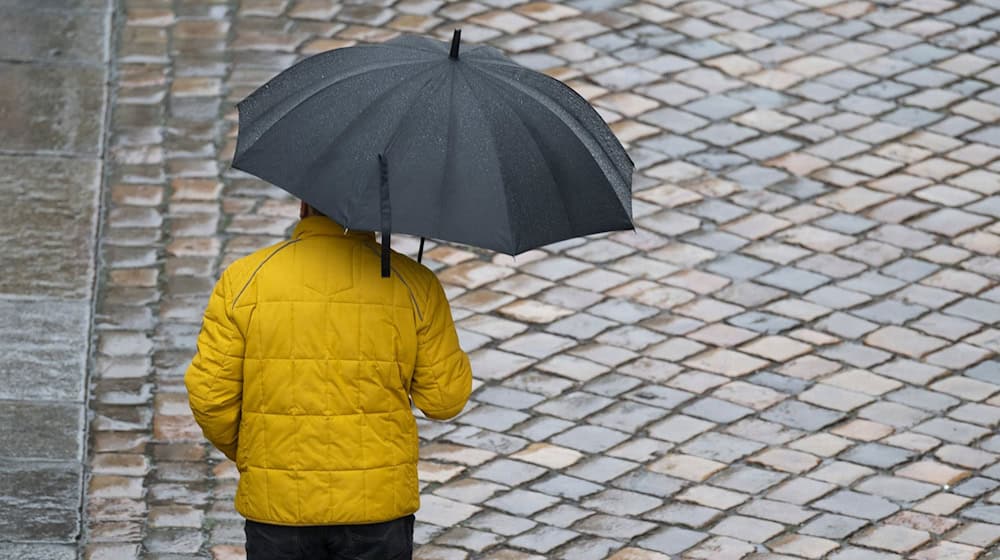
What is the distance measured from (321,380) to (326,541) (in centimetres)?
40

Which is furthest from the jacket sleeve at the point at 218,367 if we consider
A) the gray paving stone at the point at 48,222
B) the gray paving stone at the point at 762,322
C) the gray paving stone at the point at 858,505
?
the gray paving stone at the point at 762,322

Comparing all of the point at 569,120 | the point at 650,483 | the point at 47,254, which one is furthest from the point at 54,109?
the point at 569,120

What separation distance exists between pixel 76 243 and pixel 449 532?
2459 mm

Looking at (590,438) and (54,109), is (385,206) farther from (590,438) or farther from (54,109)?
(54,109)

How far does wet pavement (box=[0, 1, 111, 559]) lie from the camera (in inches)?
213

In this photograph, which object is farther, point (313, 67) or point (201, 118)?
point (201, 118)

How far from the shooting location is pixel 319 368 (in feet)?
12.0

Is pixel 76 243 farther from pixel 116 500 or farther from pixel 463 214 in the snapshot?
pixel 463 214

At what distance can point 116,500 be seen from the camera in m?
5.43

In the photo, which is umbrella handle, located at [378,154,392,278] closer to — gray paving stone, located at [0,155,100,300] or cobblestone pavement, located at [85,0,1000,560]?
cobblestone pavement, located at [85,0,1000,560]

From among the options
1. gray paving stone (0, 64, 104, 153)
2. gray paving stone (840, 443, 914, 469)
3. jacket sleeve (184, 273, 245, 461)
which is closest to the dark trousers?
jacket sleeve (184, 273, 245, 461)

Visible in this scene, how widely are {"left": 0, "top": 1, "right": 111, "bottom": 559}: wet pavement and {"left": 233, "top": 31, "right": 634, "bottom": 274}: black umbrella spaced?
79.8 inches

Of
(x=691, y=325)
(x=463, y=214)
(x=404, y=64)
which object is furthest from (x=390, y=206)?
(x=691, y=325)

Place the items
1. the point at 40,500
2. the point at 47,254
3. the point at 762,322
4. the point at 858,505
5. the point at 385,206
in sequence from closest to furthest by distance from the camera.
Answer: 1. the point at 385,206
2. the point at 40,500
3. the point at 858,505
4. the point at 762,322
5. the point at 47,254
